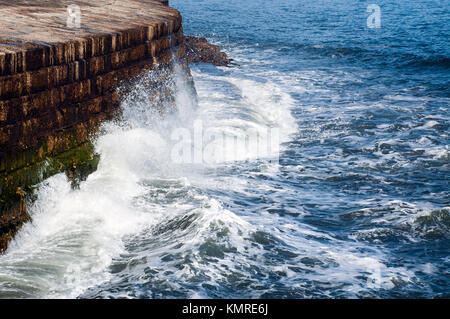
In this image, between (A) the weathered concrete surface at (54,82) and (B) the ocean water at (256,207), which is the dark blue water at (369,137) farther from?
(A) the weathered concrete surface at (54,82)

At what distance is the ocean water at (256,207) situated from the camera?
5.96 metres

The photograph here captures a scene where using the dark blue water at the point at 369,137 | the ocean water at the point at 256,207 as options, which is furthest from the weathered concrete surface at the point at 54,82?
the dark blue water at the point at 369,137

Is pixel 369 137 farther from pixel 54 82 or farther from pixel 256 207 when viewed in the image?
pixel 54 82

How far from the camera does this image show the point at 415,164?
1017cm

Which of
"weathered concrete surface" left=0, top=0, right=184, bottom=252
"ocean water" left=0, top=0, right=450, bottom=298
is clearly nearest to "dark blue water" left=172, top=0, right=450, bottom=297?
"ocean water" left=0, top=0, right=450, bottom=298

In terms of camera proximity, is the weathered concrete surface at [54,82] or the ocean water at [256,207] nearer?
the ocean water at [256,207]

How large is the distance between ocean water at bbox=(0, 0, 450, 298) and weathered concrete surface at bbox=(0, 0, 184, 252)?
0.33 meters

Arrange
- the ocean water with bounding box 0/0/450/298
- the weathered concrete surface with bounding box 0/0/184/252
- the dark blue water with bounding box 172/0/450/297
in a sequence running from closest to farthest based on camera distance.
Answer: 1. the ocean water with bounding box 0/0/450/298
2. the weathered concrete surface with bounding box 0/0/184/252
3. the dark blue water with bounding box 172/0/450/297

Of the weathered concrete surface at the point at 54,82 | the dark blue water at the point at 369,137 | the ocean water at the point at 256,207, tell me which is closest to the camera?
the ocean water at the point at 256,207

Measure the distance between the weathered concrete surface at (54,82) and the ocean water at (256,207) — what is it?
13.1 inches

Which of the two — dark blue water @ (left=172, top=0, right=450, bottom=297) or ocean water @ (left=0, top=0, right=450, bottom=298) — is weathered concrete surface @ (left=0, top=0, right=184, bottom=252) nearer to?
ocean water @ (left=0, top=0, right=450, bottom=298)

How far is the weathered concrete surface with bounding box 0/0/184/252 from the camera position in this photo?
6590mm
